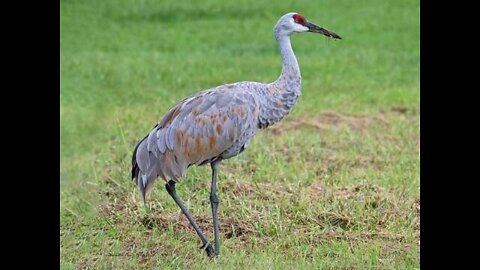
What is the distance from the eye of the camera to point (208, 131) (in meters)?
6.85

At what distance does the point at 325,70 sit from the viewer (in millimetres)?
14570

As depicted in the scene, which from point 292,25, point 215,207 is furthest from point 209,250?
point 292,25

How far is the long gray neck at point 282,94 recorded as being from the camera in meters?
6.97

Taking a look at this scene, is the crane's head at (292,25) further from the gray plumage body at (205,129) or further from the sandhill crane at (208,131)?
the gray plumage body at (205,129)

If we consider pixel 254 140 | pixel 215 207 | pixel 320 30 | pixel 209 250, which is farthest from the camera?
pixel 254 140

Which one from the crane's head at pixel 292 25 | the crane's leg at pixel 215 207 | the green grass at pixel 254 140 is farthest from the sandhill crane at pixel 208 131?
the green grass at pixel 254 140

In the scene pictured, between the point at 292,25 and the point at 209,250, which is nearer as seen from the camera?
the point at 209,250

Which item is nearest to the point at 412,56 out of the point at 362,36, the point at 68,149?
the point at 362,36

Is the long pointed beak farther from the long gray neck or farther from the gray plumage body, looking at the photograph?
the gray plumage body

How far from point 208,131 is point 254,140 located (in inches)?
131

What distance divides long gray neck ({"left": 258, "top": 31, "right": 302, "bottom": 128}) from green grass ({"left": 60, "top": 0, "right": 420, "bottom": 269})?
82cm

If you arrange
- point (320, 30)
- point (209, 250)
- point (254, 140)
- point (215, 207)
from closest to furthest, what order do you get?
point (209, 250) < point (215, 207) < point (320, 30) < point (254, 140)

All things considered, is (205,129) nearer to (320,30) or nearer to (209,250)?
(209,250)
